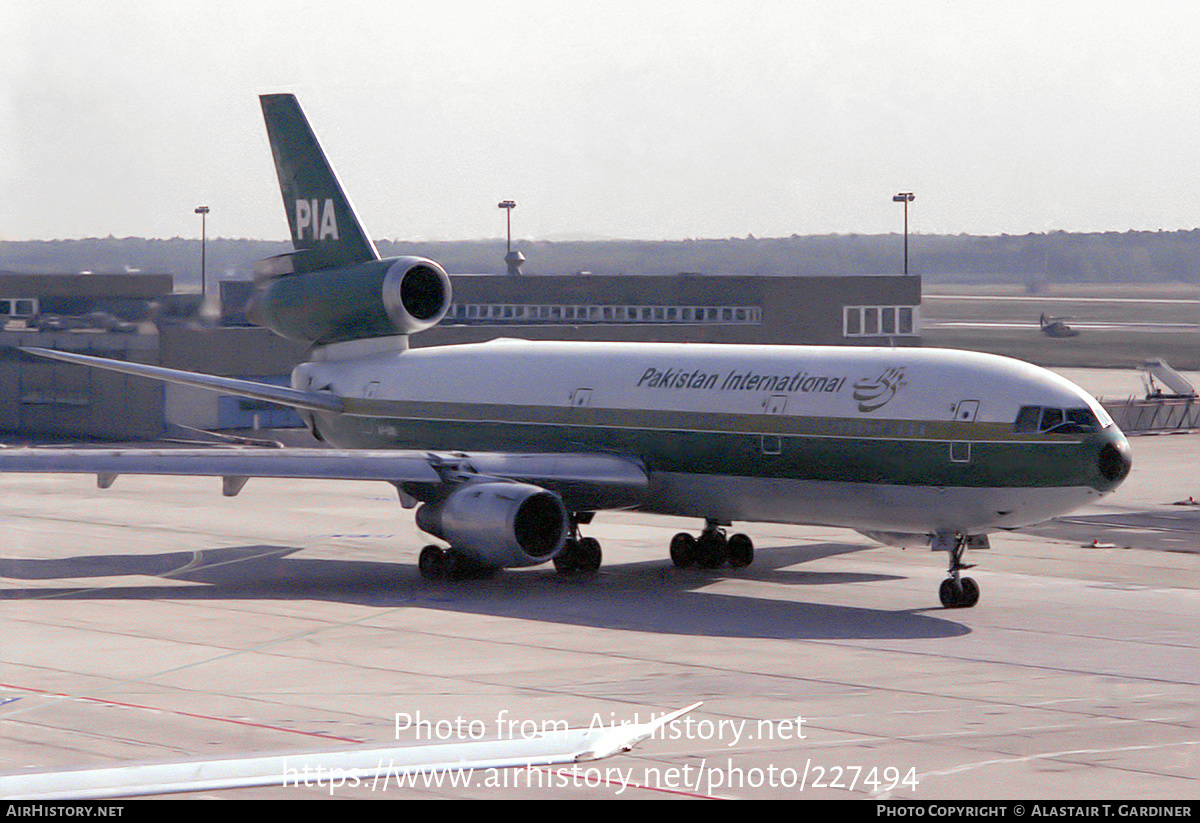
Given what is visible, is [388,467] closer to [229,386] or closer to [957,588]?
[229,386]

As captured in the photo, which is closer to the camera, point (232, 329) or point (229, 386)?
point (229, 386)

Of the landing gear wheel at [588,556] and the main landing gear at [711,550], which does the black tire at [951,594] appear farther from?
the landing gear wheel at [588,556]

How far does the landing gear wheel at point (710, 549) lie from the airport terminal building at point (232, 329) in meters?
29.4

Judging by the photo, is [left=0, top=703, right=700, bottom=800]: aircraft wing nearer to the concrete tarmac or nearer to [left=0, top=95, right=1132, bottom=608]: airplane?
the concrete tarmac

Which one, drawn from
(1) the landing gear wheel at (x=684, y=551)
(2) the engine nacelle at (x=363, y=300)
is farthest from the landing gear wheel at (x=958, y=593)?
(2) the engine nacelle at (x=363, y=300)

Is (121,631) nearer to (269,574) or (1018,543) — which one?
(269,574)

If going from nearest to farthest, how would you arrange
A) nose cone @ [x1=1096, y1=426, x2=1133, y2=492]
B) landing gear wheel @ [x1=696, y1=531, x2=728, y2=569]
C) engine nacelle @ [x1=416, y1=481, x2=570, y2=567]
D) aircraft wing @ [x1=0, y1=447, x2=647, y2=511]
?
nose cone @ [x1=1096, y1=426, x2=1133, y2=492] → aircraft wing @ [x1=0, y1=447, x2=647, y2=511] → engine nacelle @ [x1=416, y1=481, x2=570, y2=567] → landing gear wheel @ [x1=696, y1=531, x2=728, y2=569]

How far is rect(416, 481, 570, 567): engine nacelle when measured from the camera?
95.7ft

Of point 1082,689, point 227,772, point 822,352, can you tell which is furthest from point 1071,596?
point 227,772

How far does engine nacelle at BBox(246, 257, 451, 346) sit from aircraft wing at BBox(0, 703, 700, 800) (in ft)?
71.5

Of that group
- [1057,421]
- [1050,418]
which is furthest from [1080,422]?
[1050,418]

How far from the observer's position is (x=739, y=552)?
3338 cm

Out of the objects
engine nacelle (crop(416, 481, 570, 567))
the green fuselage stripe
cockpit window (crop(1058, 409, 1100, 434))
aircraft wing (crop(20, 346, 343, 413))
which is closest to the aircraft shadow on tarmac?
engine nacelle (crop(416, 481, 570, 567))

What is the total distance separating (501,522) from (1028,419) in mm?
9157
